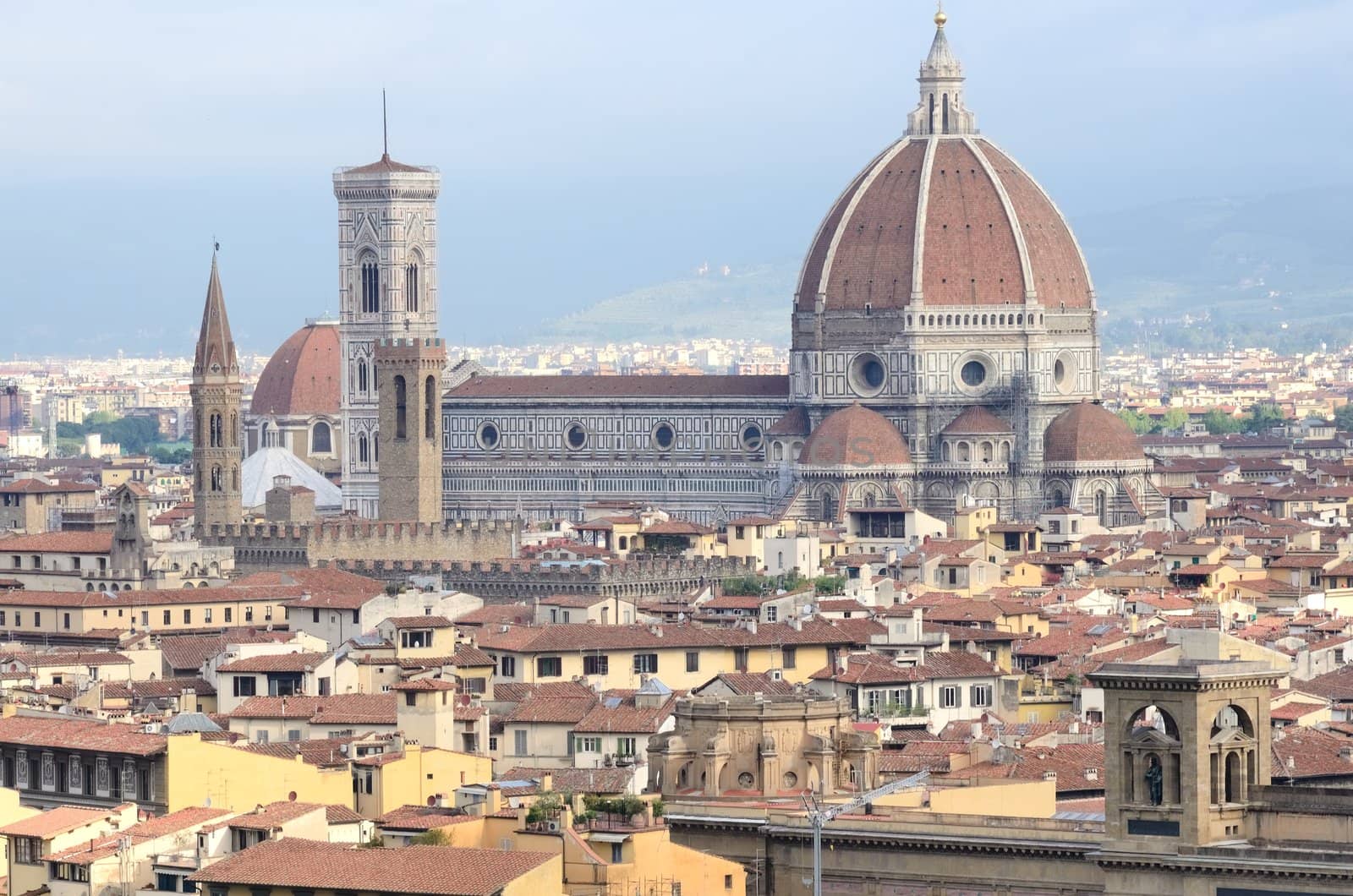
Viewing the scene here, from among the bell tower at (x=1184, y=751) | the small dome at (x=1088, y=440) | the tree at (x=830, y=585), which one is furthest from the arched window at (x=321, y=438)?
the bell tower at (x=1184, y=751)

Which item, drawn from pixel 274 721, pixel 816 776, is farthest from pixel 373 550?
pixel 816 776

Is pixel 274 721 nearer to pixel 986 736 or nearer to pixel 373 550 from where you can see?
pixel 986 736

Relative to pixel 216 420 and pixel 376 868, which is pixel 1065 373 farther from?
pixel 376 868

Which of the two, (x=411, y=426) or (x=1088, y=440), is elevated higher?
(x=411, y=426)

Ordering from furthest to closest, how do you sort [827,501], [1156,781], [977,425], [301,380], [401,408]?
[301,380] → [977,425] → [827,501] → [401,408] → [1156,781]

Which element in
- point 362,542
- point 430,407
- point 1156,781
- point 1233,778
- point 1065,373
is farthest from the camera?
point 1065,373

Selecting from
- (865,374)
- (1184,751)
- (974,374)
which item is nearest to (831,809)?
(1184,751)

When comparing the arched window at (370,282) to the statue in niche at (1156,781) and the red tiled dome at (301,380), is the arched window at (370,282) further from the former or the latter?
the statue in niche at (1156,781)
